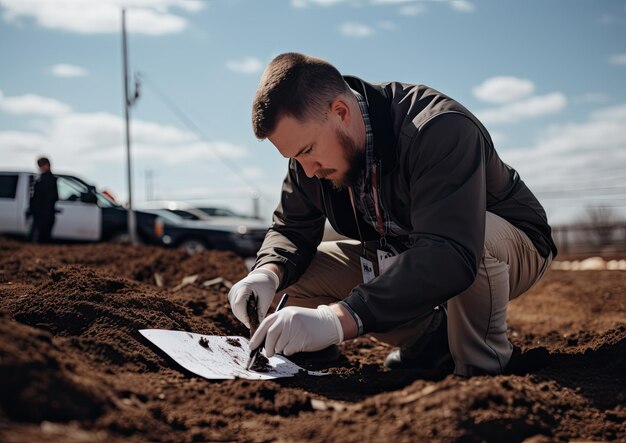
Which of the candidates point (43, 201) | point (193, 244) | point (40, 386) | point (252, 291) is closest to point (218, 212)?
point (193, 244)

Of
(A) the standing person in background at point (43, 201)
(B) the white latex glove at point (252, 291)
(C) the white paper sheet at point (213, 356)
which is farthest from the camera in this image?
(A) the standing person in background at point (43, 201)

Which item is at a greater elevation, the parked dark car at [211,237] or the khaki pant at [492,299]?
the khaki pant at [492,299]

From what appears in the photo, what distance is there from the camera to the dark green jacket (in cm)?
230

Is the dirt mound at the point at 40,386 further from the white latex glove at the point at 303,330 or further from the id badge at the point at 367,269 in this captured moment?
the id badge at the point at 367,269

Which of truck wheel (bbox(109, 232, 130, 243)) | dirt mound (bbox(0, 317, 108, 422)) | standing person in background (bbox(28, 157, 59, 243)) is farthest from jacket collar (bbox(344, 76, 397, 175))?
truck wheel (bbox(109, 232, 130, 243))

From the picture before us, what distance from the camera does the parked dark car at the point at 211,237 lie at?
34.8 ft

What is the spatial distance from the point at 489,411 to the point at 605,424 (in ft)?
1.72

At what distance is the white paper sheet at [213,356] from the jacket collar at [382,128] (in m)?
0.94

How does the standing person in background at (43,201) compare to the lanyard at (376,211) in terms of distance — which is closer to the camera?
the lanyard at (376,211)

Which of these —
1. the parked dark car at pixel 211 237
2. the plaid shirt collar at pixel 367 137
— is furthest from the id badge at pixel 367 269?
the parked dark car at pixel 211 237

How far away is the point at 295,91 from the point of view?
2574 mm

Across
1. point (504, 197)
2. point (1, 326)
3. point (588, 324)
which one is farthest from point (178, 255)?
point (1, 326)

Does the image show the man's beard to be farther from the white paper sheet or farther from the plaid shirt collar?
the white paper sheet

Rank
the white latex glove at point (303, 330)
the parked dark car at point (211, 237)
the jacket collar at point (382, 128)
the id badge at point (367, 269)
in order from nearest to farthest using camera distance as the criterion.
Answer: the white latex glove at point (303, 330), the jacket collar at point (382, 128), the id badge at point (367, 269), the parked dark car at point (211, 237)
